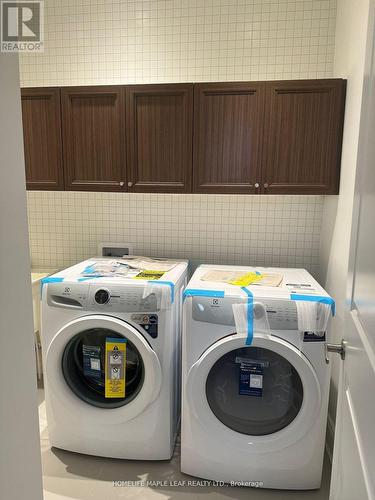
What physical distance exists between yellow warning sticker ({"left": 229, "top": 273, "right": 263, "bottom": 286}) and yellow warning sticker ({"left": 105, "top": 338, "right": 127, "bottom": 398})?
632mm

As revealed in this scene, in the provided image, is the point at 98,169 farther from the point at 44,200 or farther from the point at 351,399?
the point at 351,399

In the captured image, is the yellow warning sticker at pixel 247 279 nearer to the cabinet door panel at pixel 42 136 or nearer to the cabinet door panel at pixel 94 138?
the cabinet door panel at pixel 94 138

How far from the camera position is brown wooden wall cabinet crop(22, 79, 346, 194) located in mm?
1953

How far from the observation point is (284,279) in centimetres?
196

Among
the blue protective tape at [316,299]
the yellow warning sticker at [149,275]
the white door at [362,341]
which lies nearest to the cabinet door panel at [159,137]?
the yellow warning sticker at [149,275]

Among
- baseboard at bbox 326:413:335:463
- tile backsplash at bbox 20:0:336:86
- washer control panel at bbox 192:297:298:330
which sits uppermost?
tile backsplash at bbox 20:0:336:86

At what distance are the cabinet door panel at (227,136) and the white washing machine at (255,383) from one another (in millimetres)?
612

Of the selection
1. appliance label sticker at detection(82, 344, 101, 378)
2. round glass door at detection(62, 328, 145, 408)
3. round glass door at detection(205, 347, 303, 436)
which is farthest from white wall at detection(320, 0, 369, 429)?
appliance label sticker at detection(82, 344, 101, 378)

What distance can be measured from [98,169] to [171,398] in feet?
4.39

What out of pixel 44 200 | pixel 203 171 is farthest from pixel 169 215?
pixel 44 200

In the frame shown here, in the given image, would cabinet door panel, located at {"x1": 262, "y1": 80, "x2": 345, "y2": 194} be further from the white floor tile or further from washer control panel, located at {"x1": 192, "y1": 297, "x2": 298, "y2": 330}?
the white floor tile

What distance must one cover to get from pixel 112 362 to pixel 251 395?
0.69m

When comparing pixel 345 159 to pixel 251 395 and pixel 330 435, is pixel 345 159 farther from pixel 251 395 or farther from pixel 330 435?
pixel 330 435

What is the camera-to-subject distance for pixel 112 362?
182 centimetres
